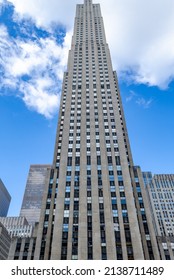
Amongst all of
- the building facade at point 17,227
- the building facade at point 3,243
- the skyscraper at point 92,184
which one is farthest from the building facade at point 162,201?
the building facade at point 3,243

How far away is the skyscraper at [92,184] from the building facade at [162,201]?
76.0 m

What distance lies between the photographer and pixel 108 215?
5834cm

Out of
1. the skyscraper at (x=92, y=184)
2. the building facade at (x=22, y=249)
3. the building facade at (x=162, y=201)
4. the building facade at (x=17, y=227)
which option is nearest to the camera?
the skyscraper at (x=92, y=184)

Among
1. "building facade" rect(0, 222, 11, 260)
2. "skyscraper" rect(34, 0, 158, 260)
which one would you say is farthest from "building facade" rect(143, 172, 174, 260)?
"building facade" rect(0, 222, 11, 260)

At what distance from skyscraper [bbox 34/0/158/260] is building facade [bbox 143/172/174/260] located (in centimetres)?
7604

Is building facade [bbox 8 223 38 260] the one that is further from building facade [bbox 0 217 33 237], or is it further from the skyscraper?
building facade [bbox 0 217 33 237]

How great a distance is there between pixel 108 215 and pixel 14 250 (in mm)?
32659

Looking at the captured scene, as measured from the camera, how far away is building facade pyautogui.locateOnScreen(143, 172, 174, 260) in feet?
442

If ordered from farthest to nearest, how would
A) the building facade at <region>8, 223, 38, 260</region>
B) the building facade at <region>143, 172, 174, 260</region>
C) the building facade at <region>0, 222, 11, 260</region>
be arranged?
the building facade at <region>143, 172, 174, 260</region> → the building facade at <region>0, 222, 11, 260</region> → the building facade at <region>8, 223, 38, 260</region>

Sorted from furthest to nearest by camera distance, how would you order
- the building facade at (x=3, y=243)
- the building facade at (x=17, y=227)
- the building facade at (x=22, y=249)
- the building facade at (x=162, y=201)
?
the building facade at (x=17, y=227), the building facade at (x=162, y=201), the building facade at (x=3, y=243), the building facade at (x=22, y=249)

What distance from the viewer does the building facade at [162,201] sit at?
13462 cm

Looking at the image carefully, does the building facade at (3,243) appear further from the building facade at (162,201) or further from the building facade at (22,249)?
the building facade at (162,201)
